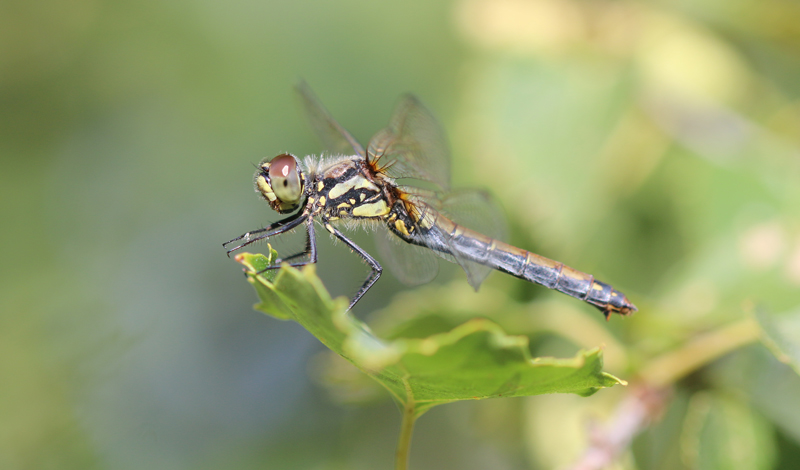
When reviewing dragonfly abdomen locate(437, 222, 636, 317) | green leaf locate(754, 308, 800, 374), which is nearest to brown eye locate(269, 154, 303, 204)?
dragonfly abdomen locate(437, 222, 636, 317)

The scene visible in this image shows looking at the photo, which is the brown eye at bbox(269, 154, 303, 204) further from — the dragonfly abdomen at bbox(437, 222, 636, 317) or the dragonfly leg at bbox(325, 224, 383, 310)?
the dragonfly abdomen at bbox(437, 222, 636, 317)

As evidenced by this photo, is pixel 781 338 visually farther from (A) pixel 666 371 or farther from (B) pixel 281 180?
(B) pixel 281 180

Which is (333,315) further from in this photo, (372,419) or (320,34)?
(320,34)

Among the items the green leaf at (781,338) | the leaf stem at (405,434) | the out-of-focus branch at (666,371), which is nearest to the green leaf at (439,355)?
the leaf stem at (405,434)

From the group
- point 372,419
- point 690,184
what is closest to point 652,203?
point 690,184

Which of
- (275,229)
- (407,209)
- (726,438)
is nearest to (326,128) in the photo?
(407,209)

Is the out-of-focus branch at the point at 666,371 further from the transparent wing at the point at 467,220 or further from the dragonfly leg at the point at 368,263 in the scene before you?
the dragonfly leg at the point at 368,263
